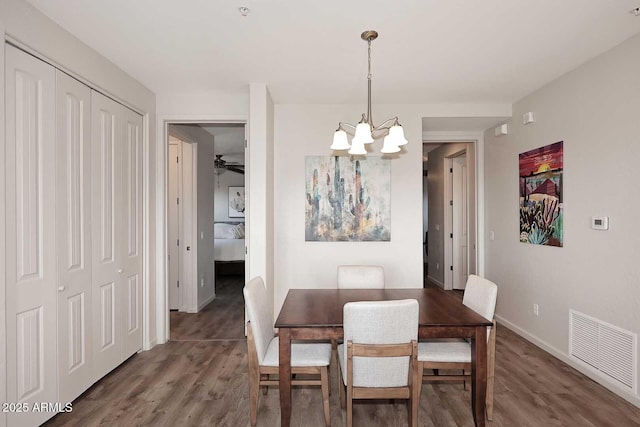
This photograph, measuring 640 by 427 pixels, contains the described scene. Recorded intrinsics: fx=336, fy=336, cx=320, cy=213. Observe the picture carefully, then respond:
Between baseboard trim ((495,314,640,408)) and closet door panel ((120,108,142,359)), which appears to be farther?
closet door panel ((120,108,142,359))

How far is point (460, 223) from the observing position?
5754mm

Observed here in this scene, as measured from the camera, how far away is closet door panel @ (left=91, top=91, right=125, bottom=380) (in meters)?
2.63

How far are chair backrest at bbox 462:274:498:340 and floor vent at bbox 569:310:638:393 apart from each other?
99cm

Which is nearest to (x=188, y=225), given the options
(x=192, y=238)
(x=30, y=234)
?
(x=192, y=238)

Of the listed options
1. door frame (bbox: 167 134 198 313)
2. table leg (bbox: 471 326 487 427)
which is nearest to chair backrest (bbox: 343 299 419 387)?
table leg (bbox: 471 326 487 427)

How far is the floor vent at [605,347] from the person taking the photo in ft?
7.86

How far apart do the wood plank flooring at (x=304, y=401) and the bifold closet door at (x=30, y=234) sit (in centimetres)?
37

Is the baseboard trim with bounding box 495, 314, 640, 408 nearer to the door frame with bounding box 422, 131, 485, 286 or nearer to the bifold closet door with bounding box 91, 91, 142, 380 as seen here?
the door frame with bounding box 422, 131, 485, 286

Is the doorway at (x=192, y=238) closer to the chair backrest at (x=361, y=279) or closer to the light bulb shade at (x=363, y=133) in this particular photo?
the chair backrest at (x=361, y=279)

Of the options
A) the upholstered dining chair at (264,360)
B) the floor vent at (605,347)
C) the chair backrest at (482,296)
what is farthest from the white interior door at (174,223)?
the floor vent at (605,347)

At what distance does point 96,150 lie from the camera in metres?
2.63

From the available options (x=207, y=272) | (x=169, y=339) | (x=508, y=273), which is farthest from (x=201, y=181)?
(x=508, y=273)

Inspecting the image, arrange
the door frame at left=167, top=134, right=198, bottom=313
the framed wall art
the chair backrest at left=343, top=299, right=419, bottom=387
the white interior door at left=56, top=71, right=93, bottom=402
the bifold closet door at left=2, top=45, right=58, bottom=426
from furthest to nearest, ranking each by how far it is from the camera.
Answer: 1. the framed wall art
2. the door frame at left=167, top=134, right=198, bottom=313
3. the white interior door at left=56, top=71, right=93, bottom=402
4. the bifold closet door at left=2, top=45, right=58, bottom=426
5. the chair backrest at left=343, top=299, right=419, bottom=387

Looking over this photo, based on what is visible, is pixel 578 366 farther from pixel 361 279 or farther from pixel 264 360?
pixel 264 360
